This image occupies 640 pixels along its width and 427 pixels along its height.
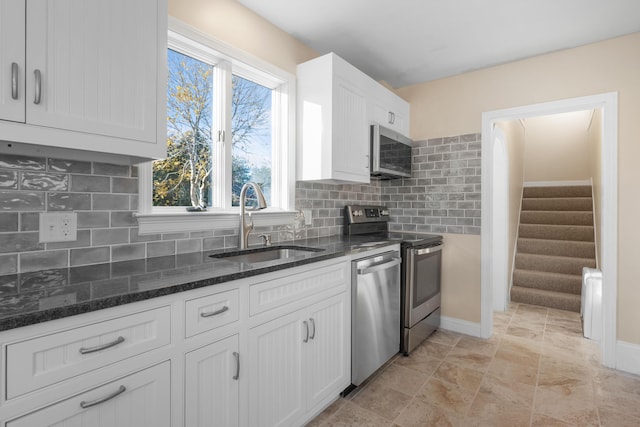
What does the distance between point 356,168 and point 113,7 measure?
179 centimetres

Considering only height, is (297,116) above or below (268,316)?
above

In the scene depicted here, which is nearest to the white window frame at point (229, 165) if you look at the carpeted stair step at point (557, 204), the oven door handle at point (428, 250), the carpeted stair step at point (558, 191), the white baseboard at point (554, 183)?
the oven door handle at point (428, 250)

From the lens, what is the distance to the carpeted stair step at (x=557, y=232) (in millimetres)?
4391

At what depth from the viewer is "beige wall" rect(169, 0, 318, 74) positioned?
5.97 ft

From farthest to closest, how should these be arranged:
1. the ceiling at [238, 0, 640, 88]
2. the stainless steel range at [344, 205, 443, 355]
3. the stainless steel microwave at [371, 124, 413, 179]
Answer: the stainless steel microwave at [371, 124, 413, 179] → the stainless steel range at [344, 205, 443, 355] → the ceiling at [238, 0, 640, 88]

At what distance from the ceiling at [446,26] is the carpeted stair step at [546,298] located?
2.70 metres

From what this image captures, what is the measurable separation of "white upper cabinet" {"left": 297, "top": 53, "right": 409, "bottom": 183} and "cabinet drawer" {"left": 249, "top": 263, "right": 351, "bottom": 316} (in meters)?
0.79

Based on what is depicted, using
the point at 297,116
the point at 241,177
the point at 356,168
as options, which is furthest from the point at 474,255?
the point at 241,177

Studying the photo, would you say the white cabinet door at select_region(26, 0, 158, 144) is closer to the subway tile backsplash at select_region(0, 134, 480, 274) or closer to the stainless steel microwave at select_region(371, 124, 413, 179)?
the subway tile backsplash at select_region(0, 134, 480, 274)

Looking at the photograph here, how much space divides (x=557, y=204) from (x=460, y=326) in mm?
3374

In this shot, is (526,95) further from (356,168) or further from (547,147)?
(547,147)

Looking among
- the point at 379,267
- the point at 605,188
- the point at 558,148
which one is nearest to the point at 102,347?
the point at 379,267

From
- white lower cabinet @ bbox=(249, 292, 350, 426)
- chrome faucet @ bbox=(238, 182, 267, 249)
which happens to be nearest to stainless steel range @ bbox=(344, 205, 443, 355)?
white lower cabinet @ bbox=(249, 292, 350, 426)

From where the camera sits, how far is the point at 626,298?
7.83ft
